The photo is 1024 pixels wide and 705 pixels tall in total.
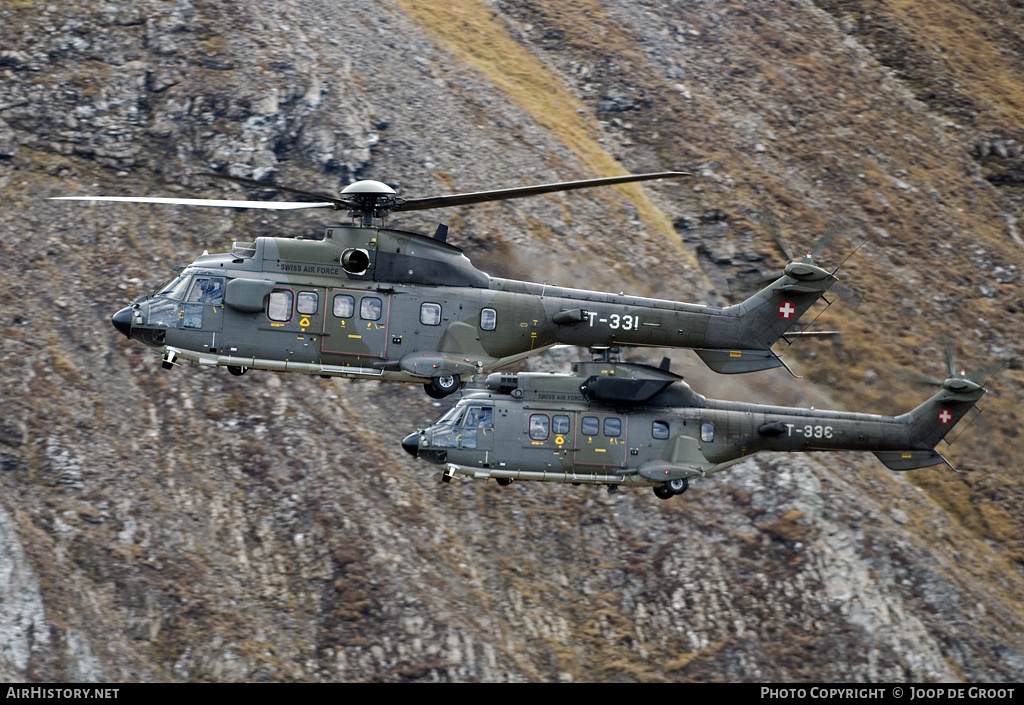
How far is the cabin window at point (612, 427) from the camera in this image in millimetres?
35531

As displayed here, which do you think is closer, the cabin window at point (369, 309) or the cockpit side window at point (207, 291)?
the cockpit side window at point (207, 291)

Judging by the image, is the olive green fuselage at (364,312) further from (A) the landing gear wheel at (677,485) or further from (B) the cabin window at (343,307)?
(A) the landing gear wheel at (677,485)

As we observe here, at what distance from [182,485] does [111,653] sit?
6.26 meters

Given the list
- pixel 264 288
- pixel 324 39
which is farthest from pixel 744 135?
pixel 264 288

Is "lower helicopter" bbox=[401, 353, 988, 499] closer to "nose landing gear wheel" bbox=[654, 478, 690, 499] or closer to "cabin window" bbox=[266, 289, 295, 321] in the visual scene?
"nose landing gear wheel" bbox=[654, 478, 690, 499]

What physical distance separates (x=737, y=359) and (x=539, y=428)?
5.62m

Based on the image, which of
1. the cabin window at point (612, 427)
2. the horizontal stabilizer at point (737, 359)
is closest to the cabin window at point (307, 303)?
the cabin window at point (612, 427)

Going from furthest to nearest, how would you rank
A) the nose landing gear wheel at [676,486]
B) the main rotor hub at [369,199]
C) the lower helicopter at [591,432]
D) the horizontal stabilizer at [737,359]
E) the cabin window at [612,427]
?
the nose landing gear wheel at [676,486]
the cabin window at [612,427]
the lower helicopter at [591,432]
the horizontal stabilizer at [737,359]
the main rotor hub at [369,199]

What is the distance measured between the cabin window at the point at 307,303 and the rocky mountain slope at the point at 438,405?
35.3 feet

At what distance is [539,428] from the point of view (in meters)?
35.5

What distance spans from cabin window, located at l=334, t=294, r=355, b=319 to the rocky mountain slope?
1031cm

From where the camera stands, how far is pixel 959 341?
5494 cm

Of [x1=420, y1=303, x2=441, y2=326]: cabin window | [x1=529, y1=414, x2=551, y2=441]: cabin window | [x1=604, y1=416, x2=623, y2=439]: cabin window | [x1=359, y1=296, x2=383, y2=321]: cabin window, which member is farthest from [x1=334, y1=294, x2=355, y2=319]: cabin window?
[x1=604, y1=416, x2=623, y2=439]: cabin window

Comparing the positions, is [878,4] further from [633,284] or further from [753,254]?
[633,284]
